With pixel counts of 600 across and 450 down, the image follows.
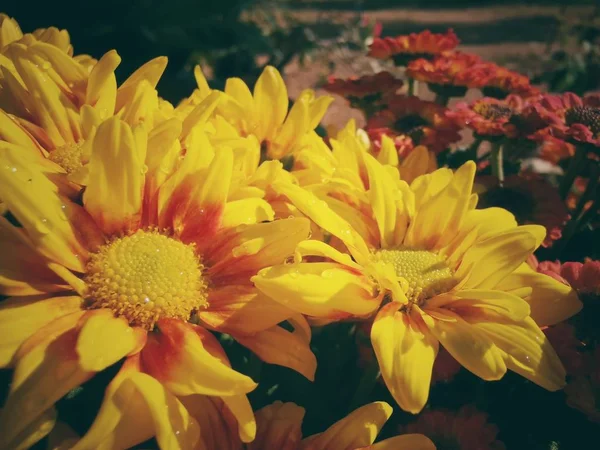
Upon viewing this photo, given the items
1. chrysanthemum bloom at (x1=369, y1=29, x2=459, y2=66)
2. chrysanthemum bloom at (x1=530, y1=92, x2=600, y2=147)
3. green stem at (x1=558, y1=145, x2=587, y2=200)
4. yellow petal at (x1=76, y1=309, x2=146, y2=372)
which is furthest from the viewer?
chrysanthemum bloom at (x1=369, y1=29, x2=459, y2=66)

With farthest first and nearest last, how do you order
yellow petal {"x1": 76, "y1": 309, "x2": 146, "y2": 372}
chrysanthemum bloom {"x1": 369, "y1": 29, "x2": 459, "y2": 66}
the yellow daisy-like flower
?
chrysanthemum bloom {"x1": 369, "y1": 29, "x2": 459, "y2": 66}, the yellow daisy-like flower, yellow petal {"x1": 76, "y1": 309, "x2": 146, "y2": 372}

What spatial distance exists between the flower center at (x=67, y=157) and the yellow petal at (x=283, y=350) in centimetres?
35

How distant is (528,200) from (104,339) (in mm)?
1018

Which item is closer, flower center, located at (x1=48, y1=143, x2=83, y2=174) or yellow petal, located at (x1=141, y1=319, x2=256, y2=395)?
yellow petal, located at (x1=141, y1=319, x2=256, y2=395)

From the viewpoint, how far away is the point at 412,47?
1.75 meters

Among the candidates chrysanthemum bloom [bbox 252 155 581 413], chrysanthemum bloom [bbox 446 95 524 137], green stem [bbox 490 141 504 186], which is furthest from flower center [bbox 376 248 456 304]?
green stem [bbox 490 141 504 186]

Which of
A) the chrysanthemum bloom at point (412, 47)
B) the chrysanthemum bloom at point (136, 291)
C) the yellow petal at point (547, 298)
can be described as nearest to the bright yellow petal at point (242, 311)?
the chrysanthemum bloom at point (136, 291)

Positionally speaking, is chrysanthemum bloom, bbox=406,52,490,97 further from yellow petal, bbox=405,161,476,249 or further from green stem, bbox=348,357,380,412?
green stem, bbox=348,357,380,412

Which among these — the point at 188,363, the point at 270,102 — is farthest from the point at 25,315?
the point at 270,102

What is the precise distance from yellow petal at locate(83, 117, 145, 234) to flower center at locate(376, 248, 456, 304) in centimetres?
39

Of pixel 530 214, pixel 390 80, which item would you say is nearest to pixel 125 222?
pixel 530 214

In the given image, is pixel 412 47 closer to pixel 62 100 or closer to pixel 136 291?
pixel 62 100

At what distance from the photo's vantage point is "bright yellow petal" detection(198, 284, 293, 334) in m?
0.75

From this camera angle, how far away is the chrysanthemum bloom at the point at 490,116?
136 centimetres
